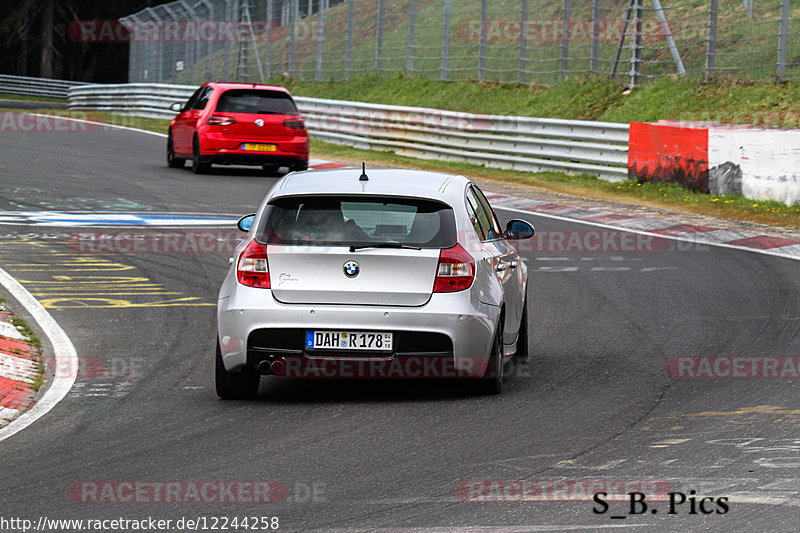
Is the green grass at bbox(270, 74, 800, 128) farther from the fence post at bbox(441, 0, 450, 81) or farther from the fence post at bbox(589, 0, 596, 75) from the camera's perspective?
the fence post at bbox(441, 0, 450, 81)

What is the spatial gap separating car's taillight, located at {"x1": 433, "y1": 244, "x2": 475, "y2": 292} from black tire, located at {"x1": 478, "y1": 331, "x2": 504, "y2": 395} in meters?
0.45

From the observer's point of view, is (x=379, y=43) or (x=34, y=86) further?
(x=34, y=86)

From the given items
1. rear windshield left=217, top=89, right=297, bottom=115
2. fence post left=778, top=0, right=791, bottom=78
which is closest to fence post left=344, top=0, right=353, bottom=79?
rear windshield left=217, top=89, right=297, bottom=115

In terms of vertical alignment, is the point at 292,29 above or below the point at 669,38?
above

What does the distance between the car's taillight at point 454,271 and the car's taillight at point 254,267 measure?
41.2 inches

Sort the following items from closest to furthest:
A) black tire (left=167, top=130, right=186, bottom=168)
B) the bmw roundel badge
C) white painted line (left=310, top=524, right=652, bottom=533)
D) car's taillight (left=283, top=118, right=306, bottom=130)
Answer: white painted line (left=310, top=524, right=652, bottom=533) < the bmw roundel badge < car's taillight (left=283, top=118, right=306, bottom=130) < black tire (left=167, top=130, right=186, bottom=168)

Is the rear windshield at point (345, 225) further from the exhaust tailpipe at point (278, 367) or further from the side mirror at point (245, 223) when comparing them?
the side mirror at point (245, 223)

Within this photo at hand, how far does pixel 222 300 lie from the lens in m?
8.12

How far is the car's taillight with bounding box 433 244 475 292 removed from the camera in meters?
7.89

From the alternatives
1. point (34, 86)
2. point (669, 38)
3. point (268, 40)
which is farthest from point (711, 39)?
point (34, 86)

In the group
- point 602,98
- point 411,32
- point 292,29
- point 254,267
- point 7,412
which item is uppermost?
point 292,29

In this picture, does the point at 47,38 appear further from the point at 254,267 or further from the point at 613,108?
the point at 254,267

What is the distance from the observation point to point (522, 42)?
102 feet

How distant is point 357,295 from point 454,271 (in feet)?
2.01
